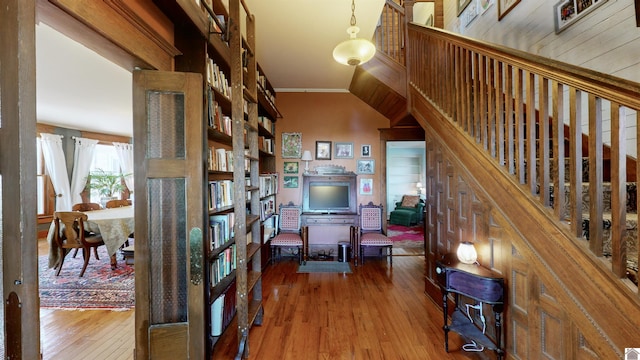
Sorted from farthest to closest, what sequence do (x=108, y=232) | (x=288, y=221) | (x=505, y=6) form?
(x=288, y=221) < (x=108, y=232) < (x=505, y=6)

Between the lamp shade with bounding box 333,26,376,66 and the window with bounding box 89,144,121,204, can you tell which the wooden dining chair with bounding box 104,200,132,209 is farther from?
the lamp shade with bounding box 333,26,376,66

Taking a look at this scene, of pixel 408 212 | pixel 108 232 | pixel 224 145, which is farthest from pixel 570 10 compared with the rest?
pixel 408 212

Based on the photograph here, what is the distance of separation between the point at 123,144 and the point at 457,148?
8.95 metres

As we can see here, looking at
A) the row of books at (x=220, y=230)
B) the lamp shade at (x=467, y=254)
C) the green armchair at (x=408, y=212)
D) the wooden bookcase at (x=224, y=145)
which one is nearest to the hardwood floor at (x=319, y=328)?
the wooden bookcase at (x=224, y=145)

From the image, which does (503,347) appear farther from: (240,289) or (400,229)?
(400,229)

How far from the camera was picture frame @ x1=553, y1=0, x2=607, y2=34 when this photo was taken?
2.04 metres

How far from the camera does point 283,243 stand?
13.1 feet

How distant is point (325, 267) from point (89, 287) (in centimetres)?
308

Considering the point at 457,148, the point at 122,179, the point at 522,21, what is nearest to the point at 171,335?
the point at 457,148

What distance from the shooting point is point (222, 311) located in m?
2.16

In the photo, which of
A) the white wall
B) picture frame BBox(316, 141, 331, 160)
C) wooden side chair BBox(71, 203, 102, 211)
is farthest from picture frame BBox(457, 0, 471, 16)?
wooden side chair BBox(71, 203, 102, 211)

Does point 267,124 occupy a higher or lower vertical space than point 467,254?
higher

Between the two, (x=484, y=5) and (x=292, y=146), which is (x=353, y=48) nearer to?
(x=484, y=5)

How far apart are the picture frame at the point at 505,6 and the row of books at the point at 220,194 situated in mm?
3491
